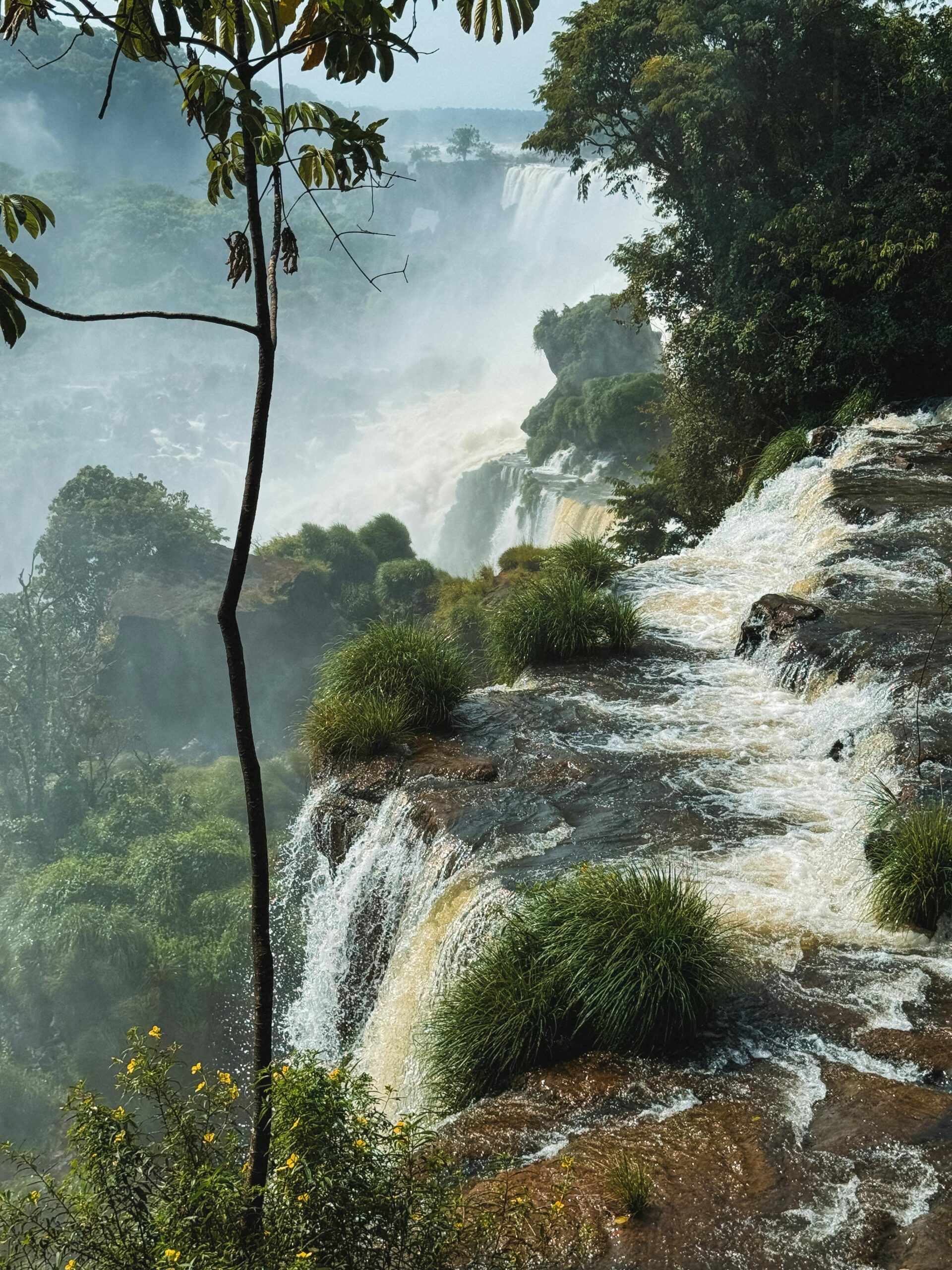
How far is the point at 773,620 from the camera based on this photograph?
9008 millimetres

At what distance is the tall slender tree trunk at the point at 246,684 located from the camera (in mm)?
2096

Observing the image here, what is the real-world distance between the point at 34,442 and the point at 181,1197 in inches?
3347

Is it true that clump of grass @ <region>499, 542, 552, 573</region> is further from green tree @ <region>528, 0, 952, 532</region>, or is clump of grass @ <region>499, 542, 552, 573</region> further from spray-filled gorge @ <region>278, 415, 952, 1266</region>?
spray-filled gorge @ <region>278, 415, 952, 1266</region>

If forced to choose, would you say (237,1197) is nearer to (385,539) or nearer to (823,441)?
(823,441)

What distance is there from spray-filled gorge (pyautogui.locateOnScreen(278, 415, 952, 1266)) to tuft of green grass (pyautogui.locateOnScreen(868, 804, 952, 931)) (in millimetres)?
128

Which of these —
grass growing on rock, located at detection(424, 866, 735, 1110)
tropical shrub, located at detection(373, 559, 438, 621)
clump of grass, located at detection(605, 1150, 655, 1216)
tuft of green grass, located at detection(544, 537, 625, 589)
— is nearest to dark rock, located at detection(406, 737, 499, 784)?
grass growing on rock, located at detection(424, 866, 735, 1110)

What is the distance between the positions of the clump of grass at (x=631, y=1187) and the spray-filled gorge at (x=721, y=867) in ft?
0.62

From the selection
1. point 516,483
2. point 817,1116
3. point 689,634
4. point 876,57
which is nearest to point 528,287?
point 516,483

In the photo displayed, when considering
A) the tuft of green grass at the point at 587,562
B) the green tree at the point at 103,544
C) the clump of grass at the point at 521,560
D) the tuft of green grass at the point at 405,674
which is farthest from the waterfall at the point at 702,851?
the green tree at the point at 103,544

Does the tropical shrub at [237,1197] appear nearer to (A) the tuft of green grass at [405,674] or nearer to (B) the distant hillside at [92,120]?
(A) the tuft of green grass at [405,674]

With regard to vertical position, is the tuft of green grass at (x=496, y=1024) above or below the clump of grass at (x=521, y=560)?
below

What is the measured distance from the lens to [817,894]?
544 centimetres

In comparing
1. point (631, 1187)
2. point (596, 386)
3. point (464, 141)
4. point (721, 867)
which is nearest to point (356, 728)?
point (721, 867)

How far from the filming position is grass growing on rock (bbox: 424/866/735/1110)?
4371 mm
